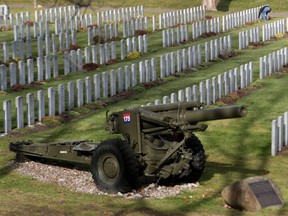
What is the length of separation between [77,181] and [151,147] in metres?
1.70

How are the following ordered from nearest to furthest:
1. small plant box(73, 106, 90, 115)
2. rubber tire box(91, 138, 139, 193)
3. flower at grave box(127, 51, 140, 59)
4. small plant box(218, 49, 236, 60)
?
rubber tire box(91, 138, 139, 193)
small plant box(73, 106, 90, 115)
flower at grave box(127, 51, 140, 59)
small plant box(218, 49, 236, 60)

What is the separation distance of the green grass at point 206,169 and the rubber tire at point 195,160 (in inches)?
11.5

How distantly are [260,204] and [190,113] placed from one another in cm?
204

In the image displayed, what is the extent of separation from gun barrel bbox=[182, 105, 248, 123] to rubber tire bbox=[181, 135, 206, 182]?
83cm

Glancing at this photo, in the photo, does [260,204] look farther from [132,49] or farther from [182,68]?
[132,49]

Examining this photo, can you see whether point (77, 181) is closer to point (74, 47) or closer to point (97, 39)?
point (74, 47)

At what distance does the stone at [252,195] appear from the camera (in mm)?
14289

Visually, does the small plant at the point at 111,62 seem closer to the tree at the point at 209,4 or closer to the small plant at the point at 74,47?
the small plant at the point at 74,47

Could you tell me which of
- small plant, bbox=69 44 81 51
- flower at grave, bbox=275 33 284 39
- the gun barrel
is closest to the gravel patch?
the gun barrel

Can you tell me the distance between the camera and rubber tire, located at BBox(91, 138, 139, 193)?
48.8 feet

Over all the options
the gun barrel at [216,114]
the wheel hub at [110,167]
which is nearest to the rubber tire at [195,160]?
the gun barrel at [216,114]

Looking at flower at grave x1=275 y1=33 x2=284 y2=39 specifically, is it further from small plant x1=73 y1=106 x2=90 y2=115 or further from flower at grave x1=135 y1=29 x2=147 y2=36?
small plant x1=73 y1=106 x2=90 y2=115

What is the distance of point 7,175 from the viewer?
54.4 ft

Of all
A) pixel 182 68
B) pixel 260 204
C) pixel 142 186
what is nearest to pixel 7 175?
pixel 142 186
